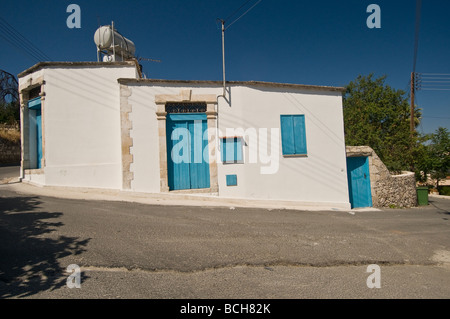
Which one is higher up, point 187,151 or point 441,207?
point 187,151

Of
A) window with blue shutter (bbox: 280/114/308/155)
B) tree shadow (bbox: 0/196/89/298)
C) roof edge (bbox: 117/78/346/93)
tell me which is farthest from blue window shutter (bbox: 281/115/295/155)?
tree shadow (bbox: 0/196/89/298)

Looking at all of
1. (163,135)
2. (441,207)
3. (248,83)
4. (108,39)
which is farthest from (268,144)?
(441,207)

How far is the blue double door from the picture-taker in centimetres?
783

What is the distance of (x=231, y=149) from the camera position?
796 cm

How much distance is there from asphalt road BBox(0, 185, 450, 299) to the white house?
70.7 inches

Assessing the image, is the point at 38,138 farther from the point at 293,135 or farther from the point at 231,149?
the point at 293,135

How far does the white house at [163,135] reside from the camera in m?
7.62

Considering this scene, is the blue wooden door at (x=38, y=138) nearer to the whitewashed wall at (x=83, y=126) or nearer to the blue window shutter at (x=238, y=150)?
the whitewashed wall at (x=83, y=126)

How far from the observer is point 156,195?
742 cm

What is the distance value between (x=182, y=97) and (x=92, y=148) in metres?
3.53

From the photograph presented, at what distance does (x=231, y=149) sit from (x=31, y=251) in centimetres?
578
